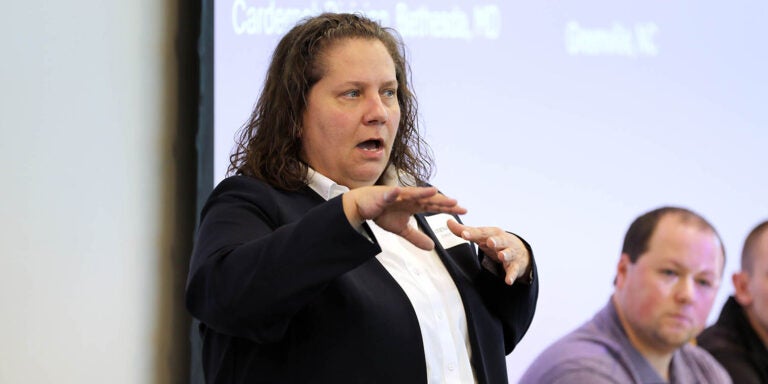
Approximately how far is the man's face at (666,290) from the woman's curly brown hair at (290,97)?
47.9 inches

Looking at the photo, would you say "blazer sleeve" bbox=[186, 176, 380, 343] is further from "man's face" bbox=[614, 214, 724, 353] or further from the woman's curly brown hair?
"man's face" bbox=[614, 214, 724, 353]

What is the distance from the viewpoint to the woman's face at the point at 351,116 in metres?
1.47

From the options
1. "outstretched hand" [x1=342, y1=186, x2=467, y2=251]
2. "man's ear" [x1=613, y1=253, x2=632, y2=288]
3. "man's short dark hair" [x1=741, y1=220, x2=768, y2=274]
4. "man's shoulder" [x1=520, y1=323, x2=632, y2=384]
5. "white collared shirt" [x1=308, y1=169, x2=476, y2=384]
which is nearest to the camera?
"outstretched hand" [x1=342, y1=186, x2=467, y2=251]

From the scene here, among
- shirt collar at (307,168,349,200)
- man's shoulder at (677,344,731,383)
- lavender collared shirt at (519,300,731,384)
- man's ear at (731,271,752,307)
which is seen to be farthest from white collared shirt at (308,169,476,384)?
man's ear at (731,271,752,307)

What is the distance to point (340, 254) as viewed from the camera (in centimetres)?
118

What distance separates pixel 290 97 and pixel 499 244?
39 cm

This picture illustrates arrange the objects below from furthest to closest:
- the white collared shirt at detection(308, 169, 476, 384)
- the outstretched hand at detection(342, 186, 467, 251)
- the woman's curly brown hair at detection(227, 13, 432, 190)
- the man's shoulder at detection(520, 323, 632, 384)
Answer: the man's shoulder at detection(520, 323, 632, 384), the woman's curly brown hair at detection(227, 13, 432, 190), the white collared shirt at detection(308, 169, 476, 384), the outstretched hand at detection(342, 186, 467, 251)

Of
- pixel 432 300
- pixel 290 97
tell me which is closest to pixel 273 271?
pixel 432 300

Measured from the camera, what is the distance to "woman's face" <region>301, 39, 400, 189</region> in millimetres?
1472

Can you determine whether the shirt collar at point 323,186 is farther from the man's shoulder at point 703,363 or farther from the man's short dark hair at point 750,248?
the man's short dark hair at point 750,248

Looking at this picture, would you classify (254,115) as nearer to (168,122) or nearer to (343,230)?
(343,230)

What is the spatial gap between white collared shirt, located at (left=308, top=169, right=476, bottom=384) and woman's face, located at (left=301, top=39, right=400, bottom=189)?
35mm

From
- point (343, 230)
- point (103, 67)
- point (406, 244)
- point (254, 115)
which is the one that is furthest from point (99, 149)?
point (343, 230)

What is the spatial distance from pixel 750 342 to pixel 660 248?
0.36 metres
